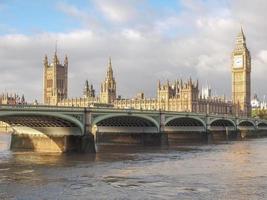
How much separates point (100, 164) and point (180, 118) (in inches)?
1367

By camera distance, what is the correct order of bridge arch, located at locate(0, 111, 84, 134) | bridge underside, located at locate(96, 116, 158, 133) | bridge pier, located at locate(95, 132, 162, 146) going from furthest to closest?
bridge pier, located at locate(95, 132, 162, 146)
bridge underside, located at locate(96, 116, 158, 133)
bridge arch, located at locate(0, 111, 84, 134)

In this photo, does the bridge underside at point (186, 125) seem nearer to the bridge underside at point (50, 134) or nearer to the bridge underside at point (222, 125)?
the bridge underside at point (222, 125)

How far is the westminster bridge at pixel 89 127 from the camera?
4787 centimetres

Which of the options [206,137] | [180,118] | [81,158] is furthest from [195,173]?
[206,137]

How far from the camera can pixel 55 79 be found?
16950cm

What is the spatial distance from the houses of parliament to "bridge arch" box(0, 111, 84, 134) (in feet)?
204

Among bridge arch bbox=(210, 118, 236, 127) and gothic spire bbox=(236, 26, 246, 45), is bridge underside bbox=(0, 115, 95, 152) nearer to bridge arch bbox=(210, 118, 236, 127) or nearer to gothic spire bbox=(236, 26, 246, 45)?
bridge arch bbox=(210, 118, 236, 127)

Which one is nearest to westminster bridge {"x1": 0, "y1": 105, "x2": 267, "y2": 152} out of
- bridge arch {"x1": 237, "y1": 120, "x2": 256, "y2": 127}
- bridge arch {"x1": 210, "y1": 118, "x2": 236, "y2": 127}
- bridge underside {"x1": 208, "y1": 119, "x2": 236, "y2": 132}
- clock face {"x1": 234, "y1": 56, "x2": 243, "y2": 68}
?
bridge underside {"x1": 208, "y1": 119, "x2": 236, "y2": 132}

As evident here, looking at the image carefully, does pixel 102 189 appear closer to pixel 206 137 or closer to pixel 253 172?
pixel 253 172

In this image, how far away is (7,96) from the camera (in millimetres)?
160125

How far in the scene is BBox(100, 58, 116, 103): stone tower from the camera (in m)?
148

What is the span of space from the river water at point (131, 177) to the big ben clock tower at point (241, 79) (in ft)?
385

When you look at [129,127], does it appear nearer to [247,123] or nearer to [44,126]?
[44,126]

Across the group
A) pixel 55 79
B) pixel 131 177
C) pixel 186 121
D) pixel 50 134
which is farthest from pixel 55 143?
pixel 55 79
